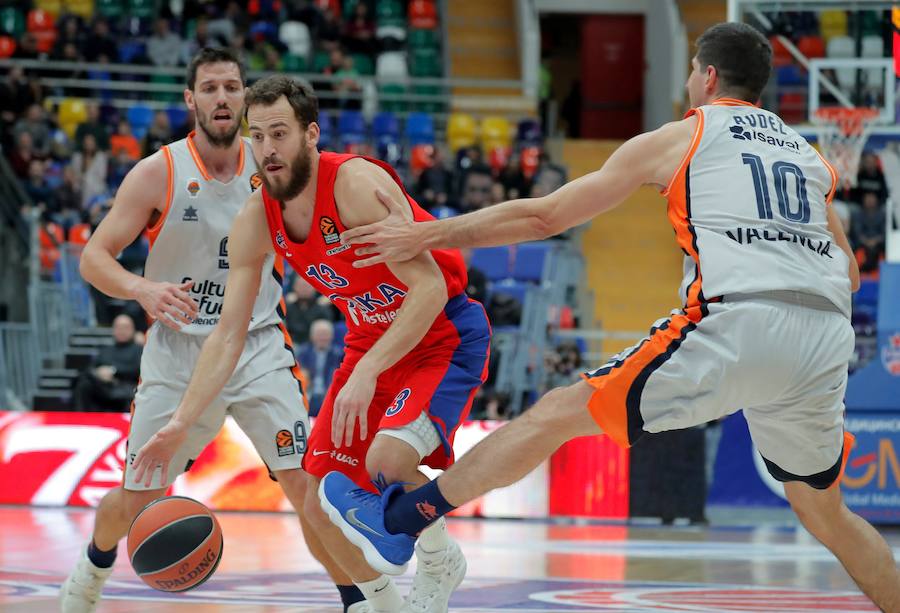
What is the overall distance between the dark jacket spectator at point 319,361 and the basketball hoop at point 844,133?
5.10 meters

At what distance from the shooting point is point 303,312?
44.4 feet

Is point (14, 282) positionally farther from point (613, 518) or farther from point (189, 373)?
point (189, 373)

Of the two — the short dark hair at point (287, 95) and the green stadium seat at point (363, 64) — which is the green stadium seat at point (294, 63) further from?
the short dark hair at point (287, 95)

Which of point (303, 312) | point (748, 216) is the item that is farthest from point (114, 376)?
point (748, 216)

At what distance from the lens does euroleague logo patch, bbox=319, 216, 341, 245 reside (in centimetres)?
502

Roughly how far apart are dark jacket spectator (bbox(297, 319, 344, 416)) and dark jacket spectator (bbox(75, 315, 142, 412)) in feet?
5.37

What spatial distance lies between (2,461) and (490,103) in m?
10.8

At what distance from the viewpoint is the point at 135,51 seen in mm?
19688

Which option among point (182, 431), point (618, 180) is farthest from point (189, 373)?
point (618, 180)

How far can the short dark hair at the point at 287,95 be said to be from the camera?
4949 millimetres

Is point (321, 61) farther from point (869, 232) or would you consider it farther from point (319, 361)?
point (869, 232)

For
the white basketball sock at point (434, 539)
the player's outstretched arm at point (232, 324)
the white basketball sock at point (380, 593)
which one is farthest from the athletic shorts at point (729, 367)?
the player's outstretched arm at point (232, 324)

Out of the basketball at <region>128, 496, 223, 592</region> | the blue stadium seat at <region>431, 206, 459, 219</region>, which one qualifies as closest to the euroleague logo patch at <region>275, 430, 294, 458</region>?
the basketball at <region>128, 496, 223, 592</region>

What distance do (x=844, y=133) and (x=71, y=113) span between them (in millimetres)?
10498
